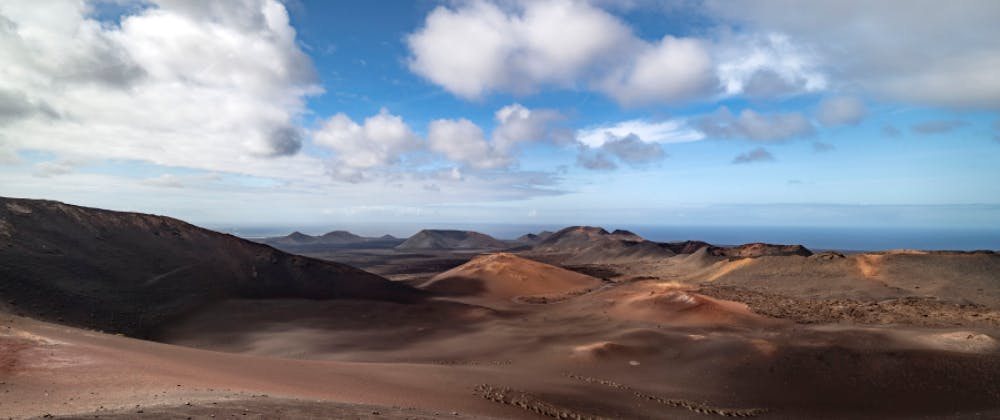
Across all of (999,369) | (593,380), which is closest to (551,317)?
(593,380)

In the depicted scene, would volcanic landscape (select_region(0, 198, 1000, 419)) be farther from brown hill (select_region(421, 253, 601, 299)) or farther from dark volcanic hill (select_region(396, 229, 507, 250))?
dark volcanic hill (select_region(396, 229, 507, 250))

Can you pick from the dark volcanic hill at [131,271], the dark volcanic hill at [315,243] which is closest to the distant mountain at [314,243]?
the dark volcanic hill at [315,243]

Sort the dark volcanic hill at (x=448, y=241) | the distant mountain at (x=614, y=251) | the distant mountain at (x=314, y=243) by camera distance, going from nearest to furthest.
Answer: the distant mountain at (x=614, y=251) < the distant mountain at (x=314, y=243) < the dark volcanic hill at (x=448, y=241)

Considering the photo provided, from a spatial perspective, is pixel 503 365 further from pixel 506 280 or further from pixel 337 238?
pixel 337 238

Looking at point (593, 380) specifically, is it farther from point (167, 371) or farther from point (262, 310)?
point (262, 310)

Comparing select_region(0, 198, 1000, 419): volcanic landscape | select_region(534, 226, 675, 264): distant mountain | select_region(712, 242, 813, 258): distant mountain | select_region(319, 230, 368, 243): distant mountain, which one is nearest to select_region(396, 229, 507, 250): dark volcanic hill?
select_region(319, 230, 368, 243): distant mountain

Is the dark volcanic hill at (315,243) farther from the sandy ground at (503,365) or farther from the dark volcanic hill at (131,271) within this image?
the sandy ground at (503,365)
